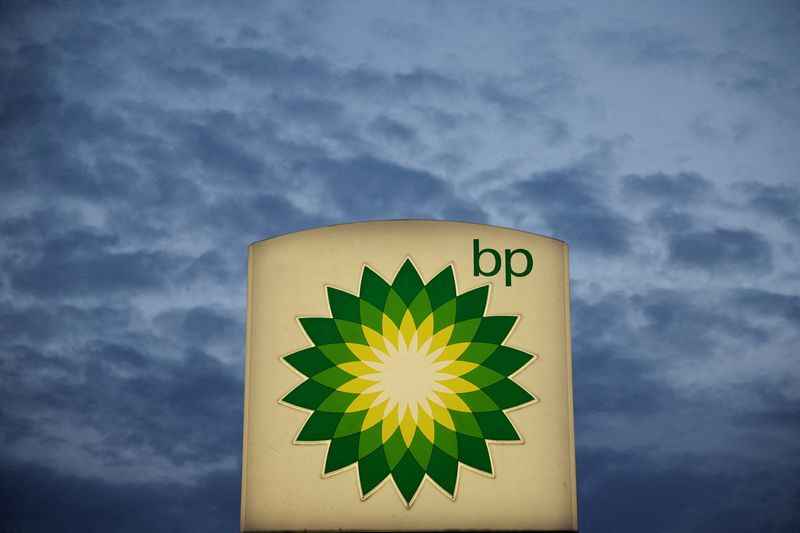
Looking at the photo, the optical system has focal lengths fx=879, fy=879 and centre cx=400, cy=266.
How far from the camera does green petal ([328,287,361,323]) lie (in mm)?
7191

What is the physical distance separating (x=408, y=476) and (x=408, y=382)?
0.74 m

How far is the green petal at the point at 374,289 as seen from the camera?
7.21 metres

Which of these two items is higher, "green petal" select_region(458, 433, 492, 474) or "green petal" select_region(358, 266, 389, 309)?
"green petal" select_region(358, 266, 389, 309)

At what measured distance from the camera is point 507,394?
707cm

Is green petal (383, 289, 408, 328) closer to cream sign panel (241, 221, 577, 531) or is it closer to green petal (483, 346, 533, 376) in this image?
cream sign panel (241, 221, 577, 531)

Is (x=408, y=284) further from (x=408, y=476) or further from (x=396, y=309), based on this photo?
(x=408, y=476)

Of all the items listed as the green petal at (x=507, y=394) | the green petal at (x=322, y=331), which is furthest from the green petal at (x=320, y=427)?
the green petal at (x=507, y=394)

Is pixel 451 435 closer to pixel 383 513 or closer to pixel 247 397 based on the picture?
A: pixel 383 513

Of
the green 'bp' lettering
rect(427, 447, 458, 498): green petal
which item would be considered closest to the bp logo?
rect(427, 447, 458, 498): green petal

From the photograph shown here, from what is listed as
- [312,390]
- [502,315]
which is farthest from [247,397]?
[502,315]

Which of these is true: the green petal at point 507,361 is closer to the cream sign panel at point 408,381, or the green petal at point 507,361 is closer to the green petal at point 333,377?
the cream sign panel at point 408,381

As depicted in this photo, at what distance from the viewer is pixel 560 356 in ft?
23.5

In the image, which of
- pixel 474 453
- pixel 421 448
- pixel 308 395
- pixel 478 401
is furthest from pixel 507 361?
pixel 308 395

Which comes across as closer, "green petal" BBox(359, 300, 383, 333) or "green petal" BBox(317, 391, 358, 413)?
"green petal" BBox(317, 391, 358, 413)
